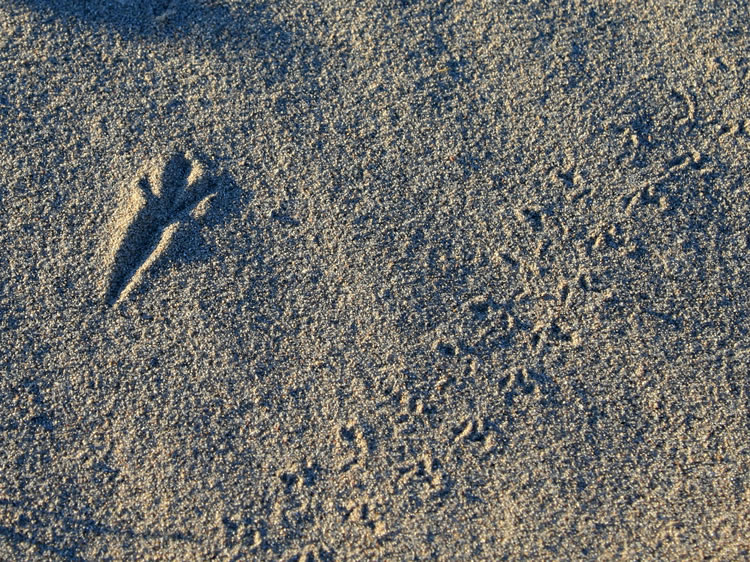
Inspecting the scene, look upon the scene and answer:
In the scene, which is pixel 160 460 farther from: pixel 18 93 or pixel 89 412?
pixel 18 93

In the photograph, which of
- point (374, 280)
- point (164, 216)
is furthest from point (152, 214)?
point (374, 280)

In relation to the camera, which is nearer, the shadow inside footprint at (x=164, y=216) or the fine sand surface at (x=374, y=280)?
the fine sand surface at (x=374, y=280)

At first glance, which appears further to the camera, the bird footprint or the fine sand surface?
the bird footprint

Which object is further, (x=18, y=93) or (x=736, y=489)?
(x=18, y=93)

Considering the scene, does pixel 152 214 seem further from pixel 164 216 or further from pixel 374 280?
pixel 374 280

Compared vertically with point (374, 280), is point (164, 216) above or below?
above

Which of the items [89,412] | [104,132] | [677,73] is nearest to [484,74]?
[677,73]

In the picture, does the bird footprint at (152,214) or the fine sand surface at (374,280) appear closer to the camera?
the fine sand surface at (374,280)
